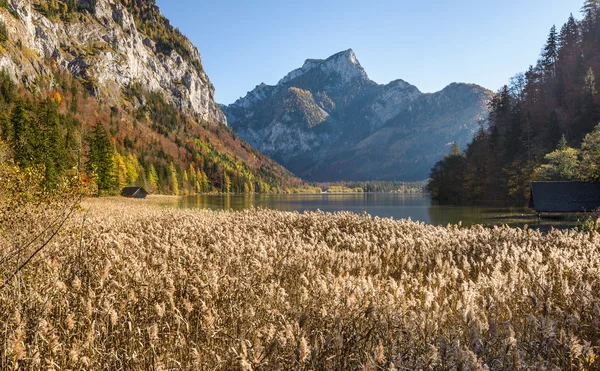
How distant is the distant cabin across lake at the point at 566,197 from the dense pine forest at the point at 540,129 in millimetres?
7823

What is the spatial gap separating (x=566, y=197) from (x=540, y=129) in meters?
40.8

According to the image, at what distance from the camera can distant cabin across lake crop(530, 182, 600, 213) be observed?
36938mm

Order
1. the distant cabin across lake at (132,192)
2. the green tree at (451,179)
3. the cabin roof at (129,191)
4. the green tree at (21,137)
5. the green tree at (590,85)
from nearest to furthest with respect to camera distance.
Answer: the green tree at (21,137), the green tree at (590,85), the distant cabin across lake at (132,192), the cabin roof at (129,191), the green tree at (451,179)

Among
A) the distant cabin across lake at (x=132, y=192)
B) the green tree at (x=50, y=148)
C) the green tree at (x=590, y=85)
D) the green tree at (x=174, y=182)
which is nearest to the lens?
the green tree at (x=50, y=148)

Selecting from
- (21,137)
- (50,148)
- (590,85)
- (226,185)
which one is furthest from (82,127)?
(590,85)

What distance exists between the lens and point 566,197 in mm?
37938

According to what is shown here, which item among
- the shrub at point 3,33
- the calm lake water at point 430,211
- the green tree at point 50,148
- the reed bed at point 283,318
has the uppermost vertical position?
the shrub at point 3,33

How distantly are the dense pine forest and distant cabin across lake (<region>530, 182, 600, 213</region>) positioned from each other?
782 centimetres

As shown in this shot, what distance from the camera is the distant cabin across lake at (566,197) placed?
121 feet

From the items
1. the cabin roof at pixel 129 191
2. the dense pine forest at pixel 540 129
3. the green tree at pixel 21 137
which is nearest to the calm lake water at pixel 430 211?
the cabin roof at pixel 129 191

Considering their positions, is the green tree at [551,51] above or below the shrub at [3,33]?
below

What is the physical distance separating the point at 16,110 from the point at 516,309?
75.5 m

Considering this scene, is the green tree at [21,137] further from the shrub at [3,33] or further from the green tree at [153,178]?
the shrub at [3,33]

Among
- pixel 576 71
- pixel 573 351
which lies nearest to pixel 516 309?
pixel 573 351
